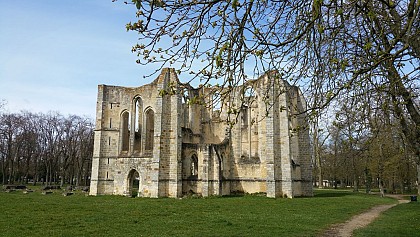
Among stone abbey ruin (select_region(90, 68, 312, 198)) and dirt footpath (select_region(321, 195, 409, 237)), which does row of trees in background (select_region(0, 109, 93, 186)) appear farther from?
dirt footpath (select_region(321, 195, 409, 237))

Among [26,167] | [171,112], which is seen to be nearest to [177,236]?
[171,112]

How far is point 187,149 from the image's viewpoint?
26.2m

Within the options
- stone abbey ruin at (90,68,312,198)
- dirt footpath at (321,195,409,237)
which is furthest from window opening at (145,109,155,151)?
dirt footpath at (321,195,409,237)

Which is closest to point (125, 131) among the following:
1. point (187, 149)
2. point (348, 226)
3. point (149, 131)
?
point (149, 131)

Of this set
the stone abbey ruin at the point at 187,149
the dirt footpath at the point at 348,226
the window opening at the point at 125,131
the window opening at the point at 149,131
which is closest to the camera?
the dirt footpath at the point at 348,226

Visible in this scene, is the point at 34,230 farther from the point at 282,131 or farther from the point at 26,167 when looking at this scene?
the point at 26,167

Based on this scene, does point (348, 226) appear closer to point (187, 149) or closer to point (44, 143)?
point (187, 149)

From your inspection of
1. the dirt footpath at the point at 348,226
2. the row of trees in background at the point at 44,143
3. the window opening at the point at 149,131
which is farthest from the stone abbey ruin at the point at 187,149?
the row of trees in background at the point at 44,143

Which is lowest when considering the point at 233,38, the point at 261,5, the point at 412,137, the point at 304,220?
the point at 304,220

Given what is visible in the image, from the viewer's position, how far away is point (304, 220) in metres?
12.9

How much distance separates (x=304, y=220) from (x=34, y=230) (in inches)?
361

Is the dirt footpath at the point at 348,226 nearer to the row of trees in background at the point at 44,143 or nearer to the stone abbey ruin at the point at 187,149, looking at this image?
the stone abbey ruin at the point at 187,149

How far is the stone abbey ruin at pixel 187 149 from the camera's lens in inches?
971

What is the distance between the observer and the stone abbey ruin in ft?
80.9
